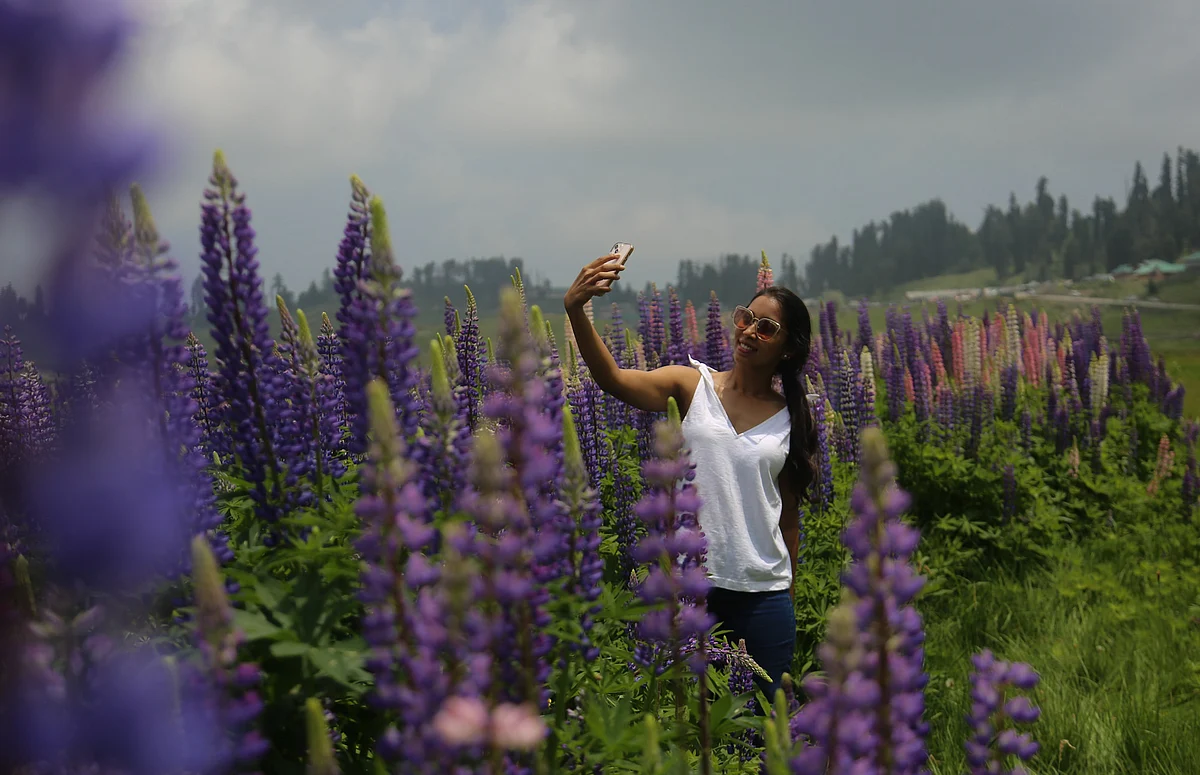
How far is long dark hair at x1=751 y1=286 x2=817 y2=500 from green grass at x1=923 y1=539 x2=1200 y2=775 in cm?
183

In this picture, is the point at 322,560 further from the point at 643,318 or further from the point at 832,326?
the point at 832,326

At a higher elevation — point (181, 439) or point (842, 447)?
point (181, 439)

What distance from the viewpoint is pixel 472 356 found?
4.03 meters

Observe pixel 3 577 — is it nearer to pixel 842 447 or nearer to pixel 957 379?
pixel 842 447

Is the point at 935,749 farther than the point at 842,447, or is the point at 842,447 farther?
the point at 842,447

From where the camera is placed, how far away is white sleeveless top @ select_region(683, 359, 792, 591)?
4.30 meters

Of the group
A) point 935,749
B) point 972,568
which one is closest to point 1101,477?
point 972,568

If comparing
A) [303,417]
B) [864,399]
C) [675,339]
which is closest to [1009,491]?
[864,399]

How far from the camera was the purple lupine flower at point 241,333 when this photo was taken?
71.9 inches

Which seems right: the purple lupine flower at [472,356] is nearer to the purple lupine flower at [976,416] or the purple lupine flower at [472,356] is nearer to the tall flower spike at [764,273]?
the tall flower spike at [764,273]

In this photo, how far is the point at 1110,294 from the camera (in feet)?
319

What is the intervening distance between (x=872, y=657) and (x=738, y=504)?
298 centimetres

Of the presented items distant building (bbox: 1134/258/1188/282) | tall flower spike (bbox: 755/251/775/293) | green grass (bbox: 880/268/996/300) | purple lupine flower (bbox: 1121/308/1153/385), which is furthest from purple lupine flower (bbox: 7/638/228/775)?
green grass (bbox: 880/268/996/300)

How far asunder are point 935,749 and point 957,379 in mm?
6423
